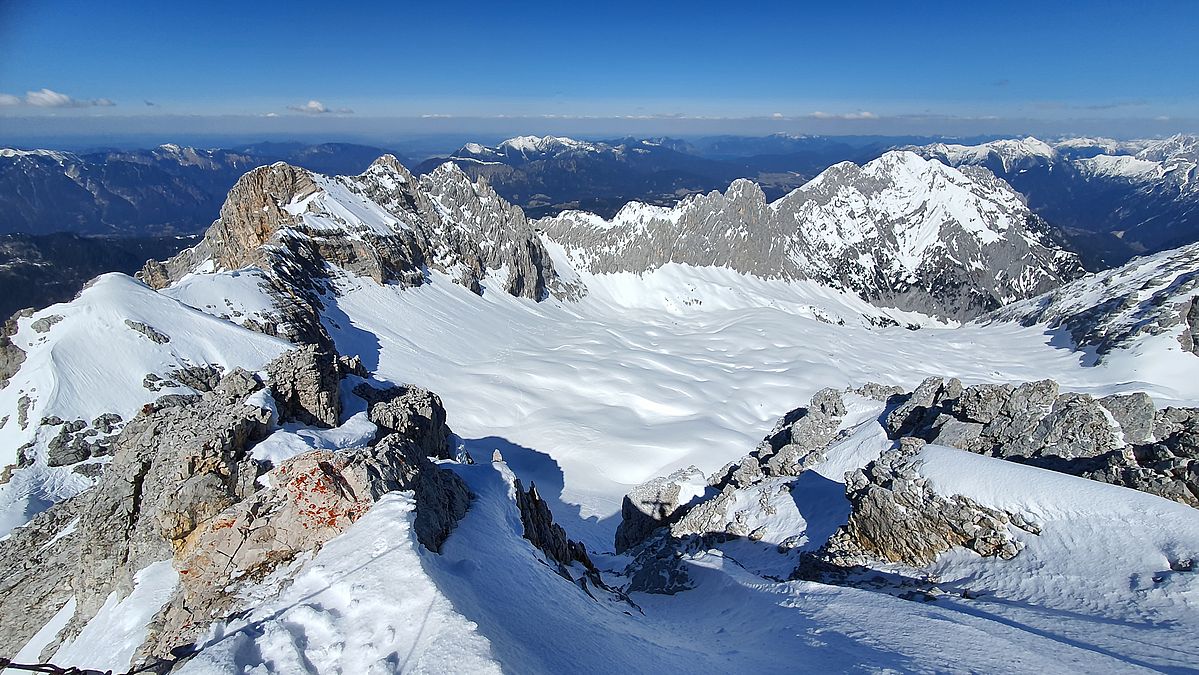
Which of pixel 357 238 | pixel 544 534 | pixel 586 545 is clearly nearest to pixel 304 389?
pixel 544 534

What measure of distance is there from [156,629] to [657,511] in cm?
2705

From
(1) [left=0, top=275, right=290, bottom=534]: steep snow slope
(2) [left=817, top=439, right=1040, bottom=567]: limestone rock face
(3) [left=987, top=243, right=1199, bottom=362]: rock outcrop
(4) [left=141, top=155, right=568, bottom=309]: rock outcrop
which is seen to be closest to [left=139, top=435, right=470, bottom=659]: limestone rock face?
(2) [left=817, top=439, right=1040, bottom=567]: limestone rock face

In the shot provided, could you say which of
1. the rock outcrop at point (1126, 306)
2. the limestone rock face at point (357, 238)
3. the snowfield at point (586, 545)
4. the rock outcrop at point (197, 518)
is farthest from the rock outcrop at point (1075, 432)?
the rock outcrop at point (1126, 306)

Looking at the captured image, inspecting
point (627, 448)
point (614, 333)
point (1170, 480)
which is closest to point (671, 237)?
point (614, 333)

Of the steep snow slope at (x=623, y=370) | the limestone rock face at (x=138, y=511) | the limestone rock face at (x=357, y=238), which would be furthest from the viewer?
the limestone rock face at (x=357, y=238)

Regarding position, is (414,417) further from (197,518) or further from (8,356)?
(8,356)

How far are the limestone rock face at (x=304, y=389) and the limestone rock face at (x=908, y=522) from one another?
73.2 ft

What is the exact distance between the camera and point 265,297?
58375mm

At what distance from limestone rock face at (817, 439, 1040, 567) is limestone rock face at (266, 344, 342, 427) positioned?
2231cm

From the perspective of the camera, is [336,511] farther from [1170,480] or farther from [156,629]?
[1170,480]

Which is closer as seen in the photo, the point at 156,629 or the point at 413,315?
the point at 156,629

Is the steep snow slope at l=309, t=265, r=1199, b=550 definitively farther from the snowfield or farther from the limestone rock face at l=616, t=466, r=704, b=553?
the limestone rock face at l=616, t=466, r=704, b=553

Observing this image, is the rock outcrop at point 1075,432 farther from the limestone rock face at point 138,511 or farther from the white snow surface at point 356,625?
the limestone rock face at point 138,511

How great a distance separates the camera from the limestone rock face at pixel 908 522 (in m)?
15.5
